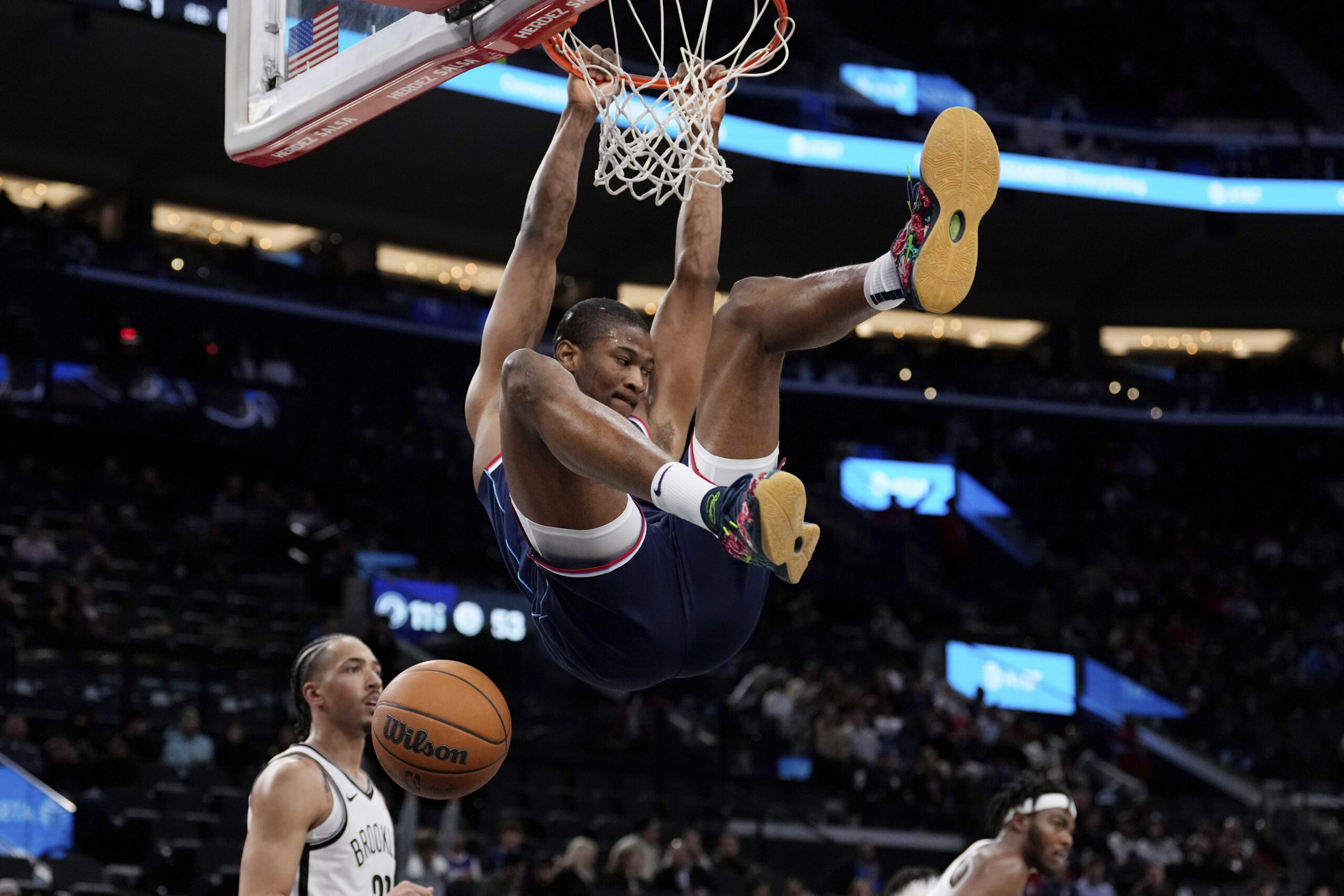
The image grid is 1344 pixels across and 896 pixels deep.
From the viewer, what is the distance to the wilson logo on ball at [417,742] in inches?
186

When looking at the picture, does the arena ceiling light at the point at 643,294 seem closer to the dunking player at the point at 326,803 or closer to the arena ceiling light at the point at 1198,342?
the arena ceiling light at the point at 1198,342

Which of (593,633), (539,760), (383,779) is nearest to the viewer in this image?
(593,633)

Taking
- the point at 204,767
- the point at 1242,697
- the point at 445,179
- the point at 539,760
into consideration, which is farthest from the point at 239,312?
the point at 1242,697

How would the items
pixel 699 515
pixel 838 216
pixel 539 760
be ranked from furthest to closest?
pixel 838 216 → pixel 539 760 → pixel 699 515

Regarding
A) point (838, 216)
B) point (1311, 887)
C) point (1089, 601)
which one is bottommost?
point (1311, 887)

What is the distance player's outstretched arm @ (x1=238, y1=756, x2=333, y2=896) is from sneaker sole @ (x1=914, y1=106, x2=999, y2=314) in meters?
2.40

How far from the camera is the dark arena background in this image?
40.7 feet

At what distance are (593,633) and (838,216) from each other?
778 inches

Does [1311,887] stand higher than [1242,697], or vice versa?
[1242,697]

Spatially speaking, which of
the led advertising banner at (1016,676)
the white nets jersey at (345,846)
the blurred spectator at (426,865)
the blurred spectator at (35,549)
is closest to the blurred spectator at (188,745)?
the blurred spectator at (426,865)

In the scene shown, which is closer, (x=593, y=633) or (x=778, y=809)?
(x=593, y=633)

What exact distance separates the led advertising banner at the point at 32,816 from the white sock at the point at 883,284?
6.77 metres

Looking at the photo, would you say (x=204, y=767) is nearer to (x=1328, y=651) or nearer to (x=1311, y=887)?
(x=1311, y=887)

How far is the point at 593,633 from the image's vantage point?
470 cm
